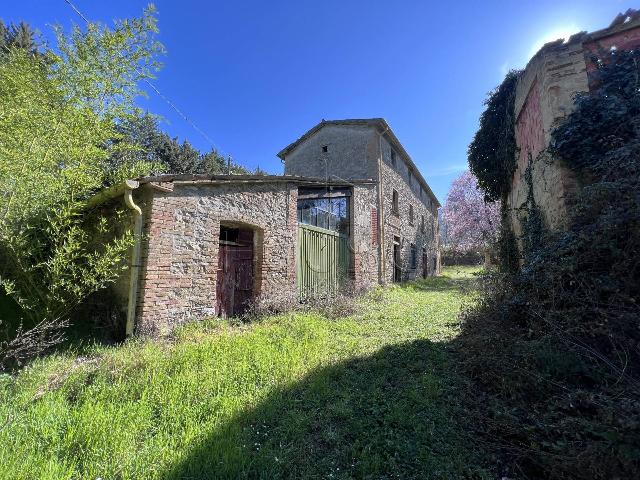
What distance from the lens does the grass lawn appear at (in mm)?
2291

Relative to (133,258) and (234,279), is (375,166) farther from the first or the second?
(133,258)

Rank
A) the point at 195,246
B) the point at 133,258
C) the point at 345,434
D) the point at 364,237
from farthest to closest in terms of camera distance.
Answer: the point at 364,237 → the point at 195,246 → the point at 133,258 → the point at 345,434

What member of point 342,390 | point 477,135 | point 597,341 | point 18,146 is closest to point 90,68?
point 18,146

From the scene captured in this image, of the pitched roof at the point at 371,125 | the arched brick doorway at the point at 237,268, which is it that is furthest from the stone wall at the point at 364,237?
the arched brick doorway at the point at 237,268

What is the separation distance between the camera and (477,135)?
27.1 ft

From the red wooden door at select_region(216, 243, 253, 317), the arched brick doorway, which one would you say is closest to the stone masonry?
the arched brick doorway

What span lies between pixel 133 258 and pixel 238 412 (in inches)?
137

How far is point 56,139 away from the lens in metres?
4.23

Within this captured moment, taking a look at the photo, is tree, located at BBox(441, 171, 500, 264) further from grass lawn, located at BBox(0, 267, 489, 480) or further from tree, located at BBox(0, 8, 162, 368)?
tree, located at BBox(0, 8, 162, 368)

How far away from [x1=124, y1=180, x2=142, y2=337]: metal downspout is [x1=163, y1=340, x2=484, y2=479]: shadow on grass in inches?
123

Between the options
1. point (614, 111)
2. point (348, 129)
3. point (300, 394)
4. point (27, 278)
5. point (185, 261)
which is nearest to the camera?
point (300, 394)

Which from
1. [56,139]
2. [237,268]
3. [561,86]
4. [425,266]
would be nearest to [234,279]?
[237,268]

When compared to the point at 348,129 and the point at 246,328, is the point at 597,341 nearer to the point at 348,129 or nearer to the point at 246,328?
the point at 246,328

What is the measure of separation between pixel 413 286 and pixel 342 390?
10.0m
